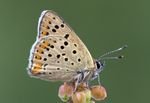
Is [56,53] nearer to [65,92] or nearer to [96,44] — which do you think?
[65,92]

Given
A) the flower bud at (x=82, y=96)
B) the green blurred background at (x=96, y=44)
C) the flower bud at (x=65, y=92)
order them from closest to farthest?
1. the flower bud at (x=82, y=96)
2. the flower bud at (x=65, y=92)
3. the green blurred background at (x=96, y=44)

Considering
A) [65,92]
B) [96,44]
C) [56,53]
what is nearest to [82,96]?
[65,92]

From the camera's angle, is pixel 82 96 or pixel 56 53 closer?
pixel 82 96

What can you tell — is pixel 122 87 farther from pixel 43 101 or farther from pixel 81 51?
pixel 81 51

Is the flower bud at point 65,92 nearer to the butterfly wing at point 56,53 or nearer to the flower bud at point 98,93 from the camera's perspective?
the flower bud at point 98,93

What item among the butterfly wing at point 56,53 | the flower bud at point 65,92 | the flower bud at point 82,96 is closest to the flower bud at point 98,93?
the flower bud at point 82,96

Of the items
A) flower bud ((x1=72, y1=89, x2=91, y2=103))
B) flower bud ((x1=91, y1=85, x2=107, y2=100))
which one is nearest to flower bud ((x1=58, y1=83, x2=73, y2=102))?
flower bud ((x1=72, y1=89, x2=91, y2=103))

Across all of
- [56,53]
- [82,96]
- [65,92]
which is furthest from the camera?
[56,53]

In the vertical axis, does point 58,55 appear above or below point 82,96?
above
